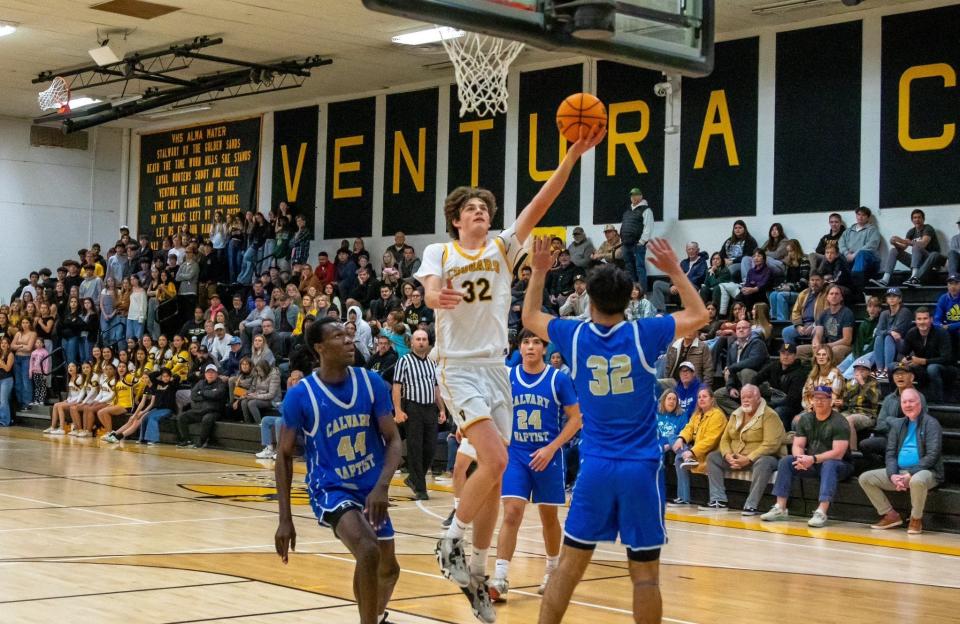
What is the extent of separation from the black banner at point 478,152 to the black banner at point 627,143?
2251mm

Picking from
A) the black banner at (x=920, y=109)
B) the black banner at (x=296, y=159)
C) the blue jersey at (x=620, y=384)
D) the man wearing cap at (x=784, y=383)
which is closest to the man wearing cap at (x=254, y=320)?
the black banner at (x=296, y=159)

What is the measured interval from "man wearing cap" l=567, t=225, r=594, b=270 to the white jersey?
43.7 feet

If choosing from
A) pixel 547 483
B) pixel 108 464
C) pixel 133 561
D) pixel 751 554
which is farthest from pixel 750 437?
pixel 108 464

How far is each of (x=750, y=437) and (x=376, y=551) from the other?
26.8 ft

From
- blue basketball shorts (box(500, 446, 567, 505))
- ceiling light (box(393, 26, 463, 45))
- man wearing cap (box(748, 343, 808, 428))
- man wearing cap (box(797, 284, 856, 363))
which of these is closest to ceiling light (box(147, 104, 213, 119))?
ceiling light (box(393, 26, 463, 45))

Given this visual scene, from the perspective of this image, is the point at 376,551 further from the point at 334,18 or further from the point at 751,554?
the point at 334,18

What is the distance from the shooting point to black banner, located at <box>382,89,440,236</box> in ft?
79.9

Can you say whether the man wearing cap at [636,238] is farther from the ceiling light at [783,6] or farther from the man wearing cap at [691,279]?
the ceiling light at [783,6]

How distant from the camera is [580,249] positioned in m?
20.2

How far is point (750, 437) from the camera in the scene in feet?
43.0

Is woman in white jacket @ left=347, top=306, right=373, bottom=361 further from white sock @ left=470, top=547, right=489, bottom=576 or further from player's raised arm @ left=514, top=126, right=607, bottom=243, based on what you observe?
player's raised arm @ left=514, top=126, right=607, bottom=243

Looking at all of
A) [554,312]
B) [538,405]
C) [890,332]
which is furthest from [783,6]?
[538,405]

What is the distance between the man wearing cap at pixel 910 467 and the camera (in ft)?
38.7

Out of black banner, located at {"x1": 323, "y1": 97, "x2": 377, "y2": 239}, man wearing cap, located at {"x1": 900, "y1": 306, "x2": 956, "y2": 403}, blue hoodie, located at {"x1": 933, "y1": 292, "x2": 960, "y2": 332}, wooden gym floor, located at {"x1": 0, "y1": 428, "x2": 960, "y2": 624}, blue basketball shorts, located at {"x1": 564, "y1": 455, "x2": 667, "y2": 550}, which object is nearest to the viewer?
blue basketball shorts, located at {"x1": 564, "y1": 455, "x2": 667, "y2": 550}
